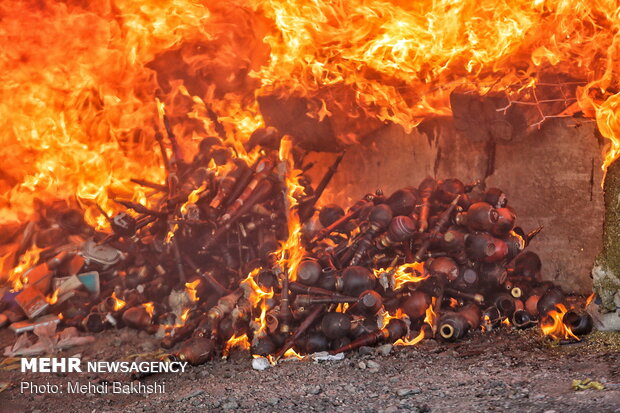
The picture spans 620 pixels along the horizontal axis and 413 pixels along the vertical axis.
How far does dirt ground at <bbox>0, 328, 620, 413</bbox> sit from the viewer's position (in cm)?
472

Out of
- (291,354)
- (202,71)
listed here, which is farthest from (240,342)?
(202,71)

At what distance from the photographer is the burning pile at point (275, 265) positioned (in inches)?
268

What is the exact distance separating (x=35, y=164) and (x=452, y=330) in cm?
785

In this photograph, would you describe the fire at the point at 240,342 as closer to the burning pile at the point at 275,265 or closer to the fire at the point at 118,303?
the burning pile at the point at 275,265

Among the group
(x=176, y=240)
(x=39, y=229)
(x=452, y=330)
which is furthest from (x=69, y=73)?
(x=452, y=330)

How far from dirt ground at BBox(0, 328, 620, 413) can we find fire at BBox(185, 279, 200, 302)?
158 centimetres

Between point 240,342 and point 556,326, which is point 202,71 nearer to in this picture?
point 240,342

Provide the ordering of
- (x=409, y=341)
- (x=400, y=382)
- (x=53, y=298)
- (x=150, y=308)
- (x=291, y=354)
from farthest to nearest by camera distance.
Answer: (x=53, y=298)
(x=150, y=308)
(x=409, y=341)
(x=291, y=354)
(x=400, y=382)

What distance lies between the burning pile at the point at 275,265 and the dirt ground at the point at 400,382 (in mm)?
298

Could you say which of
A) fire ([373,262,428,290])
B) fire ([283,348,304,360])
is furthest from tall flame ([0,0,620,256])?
fire ([283,348,304,360])

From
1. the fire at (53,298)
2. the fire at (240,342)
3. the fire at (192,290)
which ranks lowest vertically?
the fire at (53,298)

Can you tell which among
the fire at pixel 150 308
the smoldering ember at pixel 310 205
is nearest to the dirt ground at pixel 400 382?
the smoldering ember at pixel 310 205

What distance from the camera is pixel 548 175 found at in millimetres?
7832

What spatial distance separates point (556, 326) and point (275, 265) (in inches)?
121
